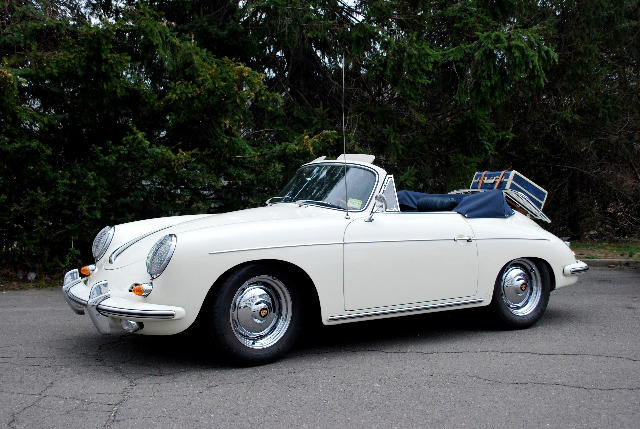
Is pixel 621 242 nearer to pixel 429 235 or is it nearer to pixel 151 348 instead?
pixel 429 235

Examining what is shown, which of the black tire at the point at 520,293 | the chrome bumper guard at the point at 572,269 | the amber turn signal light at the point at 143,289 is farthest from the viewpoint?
the chrome bumper guard at the point at 572,269

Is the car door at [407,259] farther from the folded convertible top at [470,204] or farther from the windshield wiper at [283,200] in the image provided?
the windshield wiper at [283,200]

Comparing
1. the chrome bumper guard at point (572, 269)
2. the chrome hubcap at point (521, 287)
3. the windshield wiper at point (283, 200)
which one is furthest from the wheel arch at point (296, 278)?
the chrome bumper guard at point (572, 269)

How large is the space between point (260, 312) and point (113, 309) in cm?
105

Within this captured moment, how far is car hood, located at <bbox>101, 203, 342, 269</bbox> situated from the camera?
5093 mm

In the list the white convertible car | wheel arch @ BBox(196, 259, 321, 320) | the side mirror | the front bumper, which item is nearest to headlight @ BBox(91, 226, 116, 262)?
the white convertible car

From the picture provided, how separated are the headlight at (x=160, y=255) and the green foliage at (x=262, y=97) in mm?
4114

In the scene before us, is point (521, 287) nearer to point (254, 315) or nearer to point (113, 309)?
point (254, 315)

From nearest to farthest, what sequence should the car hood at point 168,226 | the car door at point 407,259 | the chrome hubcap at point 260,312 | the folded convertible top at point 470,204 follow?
the chrome hubcap at point 260,312, the car hood at point 168,226, the car door at point 407,259, the folded convertible top at point 470,204

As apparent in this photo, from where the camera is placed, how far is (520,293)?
620 cm

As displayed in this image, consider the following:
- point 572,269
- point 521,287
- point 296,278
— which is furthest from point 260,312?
point 572,269

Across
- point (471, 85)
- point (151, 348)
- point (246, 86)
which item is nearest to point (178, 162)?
point (246, 86)

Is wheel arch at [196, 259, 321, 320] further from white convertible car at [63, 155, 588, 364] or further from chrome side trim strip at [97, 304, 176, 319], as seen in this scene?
chrome side trim strip at [97, 304, 176, 319]

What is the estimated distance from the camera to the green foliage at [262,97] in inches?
341
